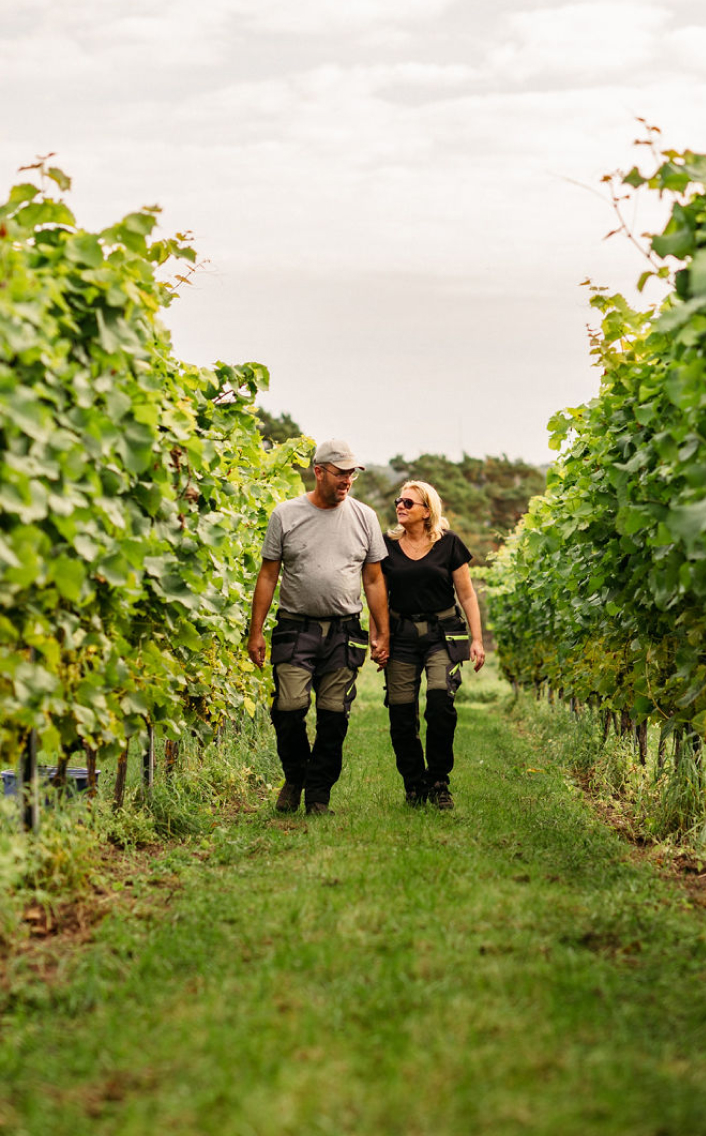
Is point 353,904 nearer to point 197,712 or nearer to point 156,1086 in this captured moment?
point 156,1086

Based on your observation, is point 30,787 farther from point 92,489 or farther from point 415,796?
point 415,796

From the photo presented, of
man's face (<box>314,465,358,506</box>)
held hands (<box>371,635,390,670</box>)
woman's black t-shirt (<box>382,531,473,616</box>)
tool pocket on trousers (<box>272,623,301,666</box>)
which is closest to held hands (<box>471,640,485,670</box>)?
woman's black t-shirt (<box>382,531,473,616</box>)

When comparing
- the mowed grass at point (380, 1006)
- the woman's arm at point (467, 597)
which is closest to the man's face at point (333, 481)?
the woman's arm at point (467, 597)

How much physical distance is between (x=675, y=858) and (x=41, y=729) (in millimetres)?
3057

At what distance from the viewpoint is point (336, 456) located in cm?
591

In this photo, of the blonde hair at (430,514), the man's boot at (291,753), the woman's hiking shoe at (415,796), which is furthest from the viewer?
the blonde hair at (430,514)

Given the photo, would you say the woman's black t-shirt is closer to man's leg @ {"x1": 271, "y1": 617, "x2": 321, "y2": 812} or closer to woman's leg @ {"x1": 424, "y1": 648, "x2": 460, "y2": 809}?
woman's leg @ {"x1": 424, "y1": 648, "x2": 460, "y2": 809}

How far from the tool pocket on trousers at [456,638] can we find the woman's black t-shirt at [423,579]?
0.31 ft

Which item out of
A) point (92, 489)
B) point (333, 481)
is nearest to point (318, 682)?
point (333, 481)

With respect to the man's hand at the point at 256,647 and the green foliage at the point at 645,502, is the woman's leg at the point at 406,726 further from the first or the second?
the green foliage at the point at 645,502

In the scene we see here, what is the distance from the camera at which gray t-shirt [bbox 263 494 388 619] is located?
604 cm

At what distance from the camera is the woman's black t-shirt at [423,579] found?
6457mm

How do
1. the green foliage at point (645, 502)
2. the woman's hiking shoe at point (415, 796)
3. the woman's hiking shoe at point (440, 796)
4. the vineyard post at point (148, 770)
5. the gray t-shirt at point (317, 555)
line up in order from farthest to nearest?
the woman's hiking shoe at point (415, 796), the woman's hiking shoe at point (440, 796), the gray t-shirt at point (317, 555), the vineyard post at point (148, 770), the green foliage at point (645, 502)

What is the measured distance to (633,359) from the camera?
5840mm
